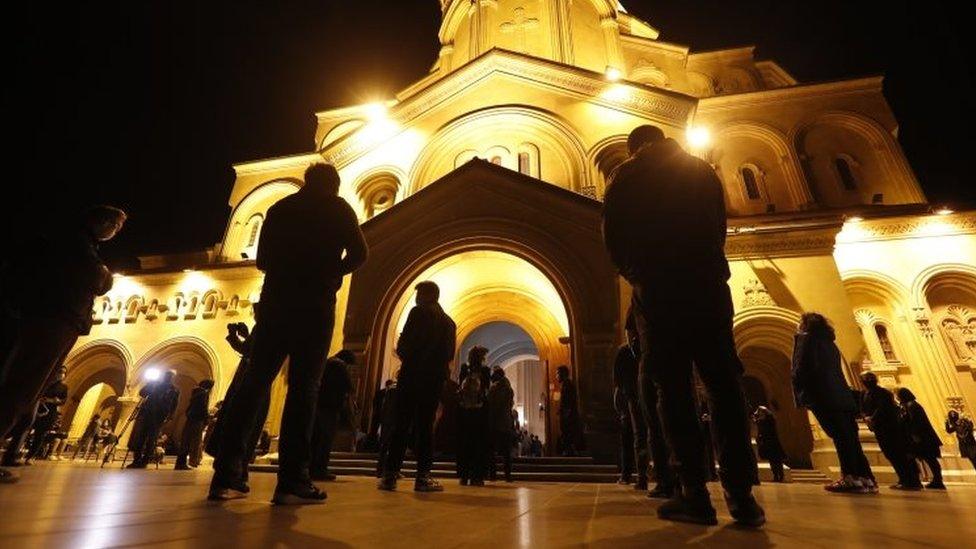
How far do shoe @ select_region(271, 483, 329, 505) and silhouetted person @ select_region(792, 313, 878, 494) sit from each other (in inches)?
200

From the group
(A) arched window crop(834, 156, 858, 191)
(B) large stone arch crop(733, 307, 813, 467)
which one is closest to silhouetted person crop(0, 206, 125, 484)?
(B) large stone arch crop(733, 307, 813, 467)

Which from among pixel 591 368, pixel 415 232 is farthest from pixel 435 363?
pixel 415 232

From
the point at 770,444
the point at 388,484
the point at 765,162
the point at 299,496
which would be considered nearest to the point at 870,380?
the point at 770,444

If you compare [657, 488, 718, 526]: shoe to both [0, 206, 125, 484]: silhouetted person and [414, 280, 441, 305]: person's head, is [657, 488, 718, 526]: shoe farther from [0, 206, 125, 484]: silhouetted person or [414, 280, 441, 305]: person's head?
[0, 206, 125, 484]: silhouetted person

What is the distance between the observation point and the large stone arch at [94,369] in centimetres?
1792

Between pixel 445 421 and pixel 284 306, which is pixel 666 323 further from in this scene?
pixel 445 421

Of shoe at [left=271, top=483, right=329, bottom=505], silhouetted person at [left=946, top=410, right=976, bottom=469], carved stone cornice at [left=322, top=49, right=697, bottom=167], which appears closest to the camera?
shoe at [left=271, top=483, right=329, bottom=505]

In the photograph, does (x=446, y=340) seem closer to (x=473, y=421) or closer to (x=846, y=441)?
(x=473, y=421)

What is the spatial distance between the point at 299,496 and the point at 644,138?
10.6 ft

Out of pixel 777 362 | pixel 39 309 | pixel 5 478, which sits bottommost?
pixel 5 478

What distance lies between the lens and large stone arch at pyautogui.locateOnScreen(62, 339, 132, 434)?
17922 mm

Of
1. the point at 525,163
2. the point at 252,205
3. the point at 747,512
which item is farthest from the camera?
the point at 252,205

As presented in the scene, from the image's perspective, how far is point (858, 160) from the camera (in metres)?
18.1

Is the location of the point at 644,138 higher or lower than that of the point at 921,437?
higher
